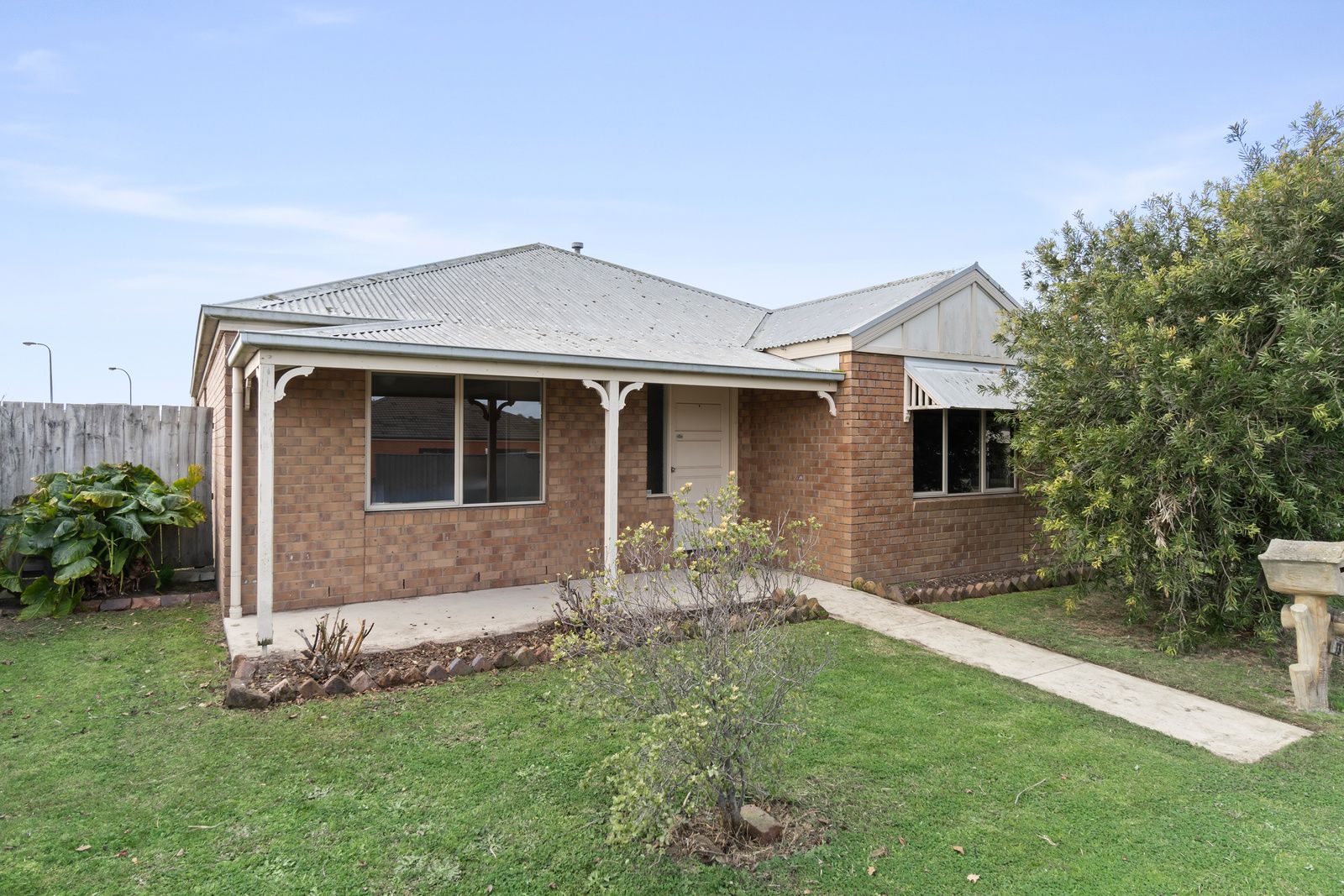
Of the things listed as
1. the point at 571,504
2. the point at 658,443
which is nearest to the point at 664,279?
the point at 658,443

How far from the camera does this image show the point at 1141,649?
6.66 meters

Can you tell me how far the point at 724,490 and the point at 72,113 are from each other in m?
13.2

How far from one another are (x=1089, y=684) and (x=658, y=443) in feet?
19.5

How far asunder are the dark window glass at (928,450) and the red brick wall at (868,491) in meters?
0.27

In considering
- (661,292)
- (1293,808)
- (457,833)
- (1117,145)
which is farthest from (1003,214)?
(457,833)

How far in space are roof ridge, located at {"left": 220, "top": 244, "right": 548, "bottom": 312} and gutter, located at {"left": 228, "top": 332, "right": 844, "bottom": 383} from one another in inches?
68.1

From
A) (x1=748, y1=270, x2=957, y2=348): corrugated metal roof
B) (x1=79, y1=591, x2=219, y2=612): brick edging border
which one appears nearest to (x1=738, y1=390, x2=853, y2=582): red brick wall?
(x1=748, y1=270, x2=957, y2=348): corrugated metal roof

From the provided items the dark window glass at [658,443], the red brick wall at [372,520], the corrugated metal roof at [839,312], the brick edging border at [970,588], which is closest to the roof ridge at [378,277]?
the red brick wall at [372,520]

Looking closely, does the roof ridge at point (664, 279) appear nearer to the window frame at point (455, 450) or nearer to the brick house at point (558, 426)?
the brick house at point (558, 426)

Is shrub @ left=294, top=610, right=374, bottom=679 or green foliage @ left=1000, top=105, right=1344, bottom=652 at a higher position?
green foliage @ left=1000, top=105, right=1344, bottom=652

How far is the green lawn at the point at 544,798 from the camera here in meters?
3.02

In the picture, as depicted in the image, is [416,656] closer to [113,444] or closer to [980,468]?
[113,444]

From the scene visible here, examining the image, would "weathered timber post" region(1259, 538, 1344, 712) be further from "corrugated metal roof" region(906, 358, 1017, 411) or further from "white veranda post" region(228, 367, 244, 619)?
"white veranda post" region(228, 367, 244, 619)

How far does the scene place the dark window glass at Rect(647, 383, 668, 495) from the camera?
9.95 meters
